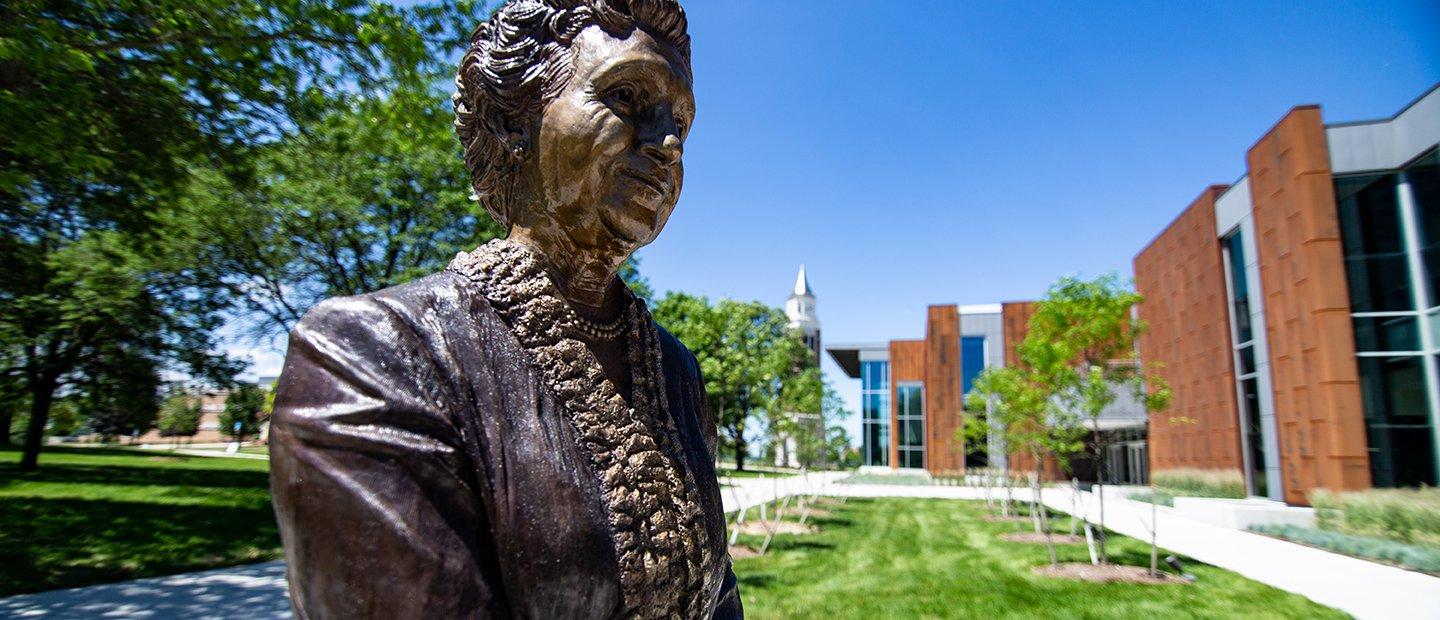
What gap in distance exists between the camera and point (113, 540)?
1312cm

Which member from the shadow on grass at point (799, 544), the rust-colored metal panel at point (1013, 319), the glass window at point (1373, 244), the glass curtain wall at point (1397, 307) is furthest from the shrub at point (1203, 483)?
the shadow on grass at point (799, 544)

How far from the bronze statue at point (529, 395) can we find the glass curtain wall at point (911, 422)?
57859 millimetres

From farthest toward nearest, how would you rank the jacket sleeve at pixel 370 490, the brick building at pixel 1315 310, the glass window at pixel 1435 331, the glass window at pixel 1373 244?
the glass window at pixel 1373 244 < the brick building at pixel 1315 310 < the glass window at pixel 1435 331 < the jacket sleeve at pixel 370 490

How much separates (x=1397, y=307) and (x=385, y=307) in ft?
90.1

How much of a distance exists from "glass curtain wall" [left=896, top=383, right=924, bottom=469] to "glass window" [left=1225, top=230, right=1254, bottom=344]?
29.5 m

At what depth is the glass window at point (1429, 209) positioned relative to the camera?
1994 cm

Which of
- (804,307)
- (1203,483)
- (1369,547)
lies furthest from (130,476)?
(804,307)

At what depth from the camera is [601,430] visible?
146 cm

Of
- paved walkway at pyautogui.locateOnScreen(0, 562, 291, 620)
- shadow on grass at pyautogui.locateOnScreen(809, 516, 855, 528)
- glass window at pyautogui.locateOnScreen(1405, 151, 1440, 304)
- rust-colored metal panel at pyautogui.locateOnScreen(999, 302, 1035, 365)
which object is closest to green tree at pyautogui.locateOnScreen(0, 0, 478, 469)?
paved walkway at pyautogui.locateOnScreen(0, 562, 291, 620)

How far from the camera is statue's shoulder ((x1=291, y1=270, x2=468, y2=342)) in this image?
127 cm

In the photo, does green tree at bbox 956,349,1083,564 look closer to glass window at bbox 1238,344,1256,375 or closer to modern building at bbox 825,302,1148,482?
glass window at bbox 1238,344,1256,375

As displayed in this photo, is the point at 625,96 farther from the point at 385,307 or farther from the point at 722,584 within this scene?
the point at 722,584

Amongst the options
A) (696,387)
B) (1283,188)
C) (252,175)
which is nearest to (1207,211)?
(1283,188)

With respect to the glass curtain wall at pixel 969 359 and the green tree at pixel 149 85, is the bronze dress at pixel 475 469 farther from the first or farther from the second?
the glass curtain wall at pixel 969 359
